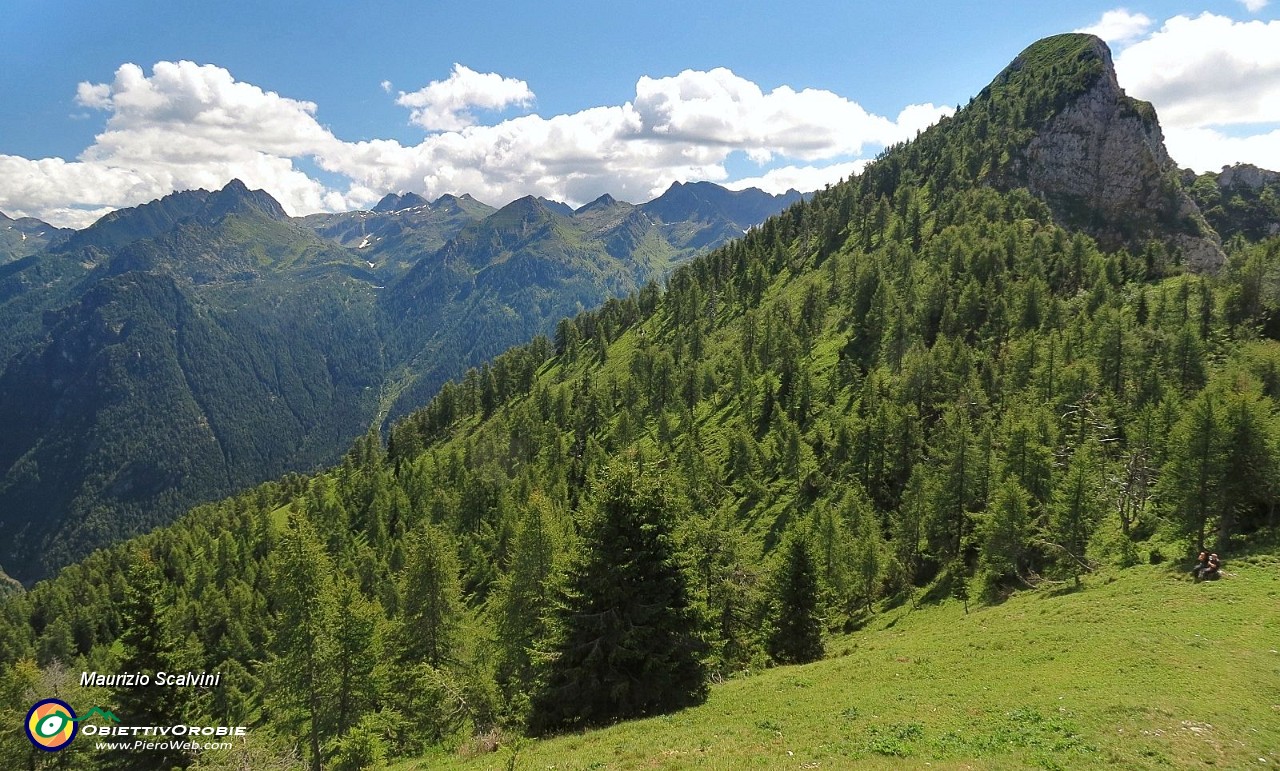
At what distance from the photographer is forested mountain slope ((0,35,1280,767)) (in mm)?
36969

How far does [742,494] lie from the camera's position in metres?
101

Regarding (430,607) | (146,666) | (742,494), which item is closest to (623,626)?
(430,607)

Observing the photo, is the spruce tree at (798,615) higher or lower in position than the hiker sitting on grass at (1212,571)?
lower

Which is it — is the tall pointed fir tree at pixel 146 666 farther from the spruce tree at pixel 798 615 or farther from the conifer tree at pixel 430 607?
the spruce tree at pixel 798 615

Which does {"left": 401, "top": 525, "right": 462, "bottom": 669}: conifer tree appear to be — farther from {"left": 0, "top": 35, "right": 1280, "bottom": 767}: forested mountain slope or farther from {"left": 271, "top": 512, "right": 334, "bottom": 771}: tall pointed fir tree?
{"left": 271, "top": 512, "right": 334, "bottom": 771}: tall pointed fir tree

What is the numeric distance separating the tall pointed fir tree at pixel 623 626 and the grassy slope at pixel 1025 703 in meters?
2.60

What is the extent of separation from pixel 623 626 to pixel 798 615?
20410 millimetres

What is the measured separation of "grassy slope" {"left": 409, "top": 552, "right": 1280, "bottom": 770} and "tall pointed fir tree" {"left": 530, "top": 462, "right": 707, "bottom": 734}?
260 centimetres

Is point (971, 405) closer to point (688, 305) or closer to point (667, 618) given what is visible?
point (667, 618)

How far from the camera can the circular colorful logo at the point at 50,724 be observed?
104ft

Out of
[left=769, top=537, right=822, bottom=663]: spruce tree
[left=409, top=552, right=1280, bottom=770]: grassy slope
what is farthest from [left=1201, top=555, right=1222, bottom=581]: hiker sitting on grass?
[left=769, top=537, right=822, bottom=663]: spruce tree

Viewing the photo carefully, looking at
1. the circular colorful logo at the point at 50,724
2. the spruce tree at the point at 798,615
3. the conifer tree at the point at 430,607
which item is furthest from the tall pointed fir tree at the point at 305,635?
the spruce tree at the point at 798,615

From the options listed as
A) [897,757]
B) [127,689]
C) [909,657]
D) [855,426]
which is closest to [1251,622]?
[909,657]

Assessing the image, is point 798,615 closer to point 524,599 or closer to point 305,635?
point 524,599
